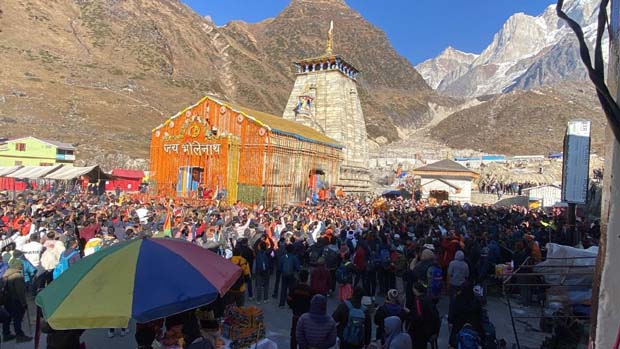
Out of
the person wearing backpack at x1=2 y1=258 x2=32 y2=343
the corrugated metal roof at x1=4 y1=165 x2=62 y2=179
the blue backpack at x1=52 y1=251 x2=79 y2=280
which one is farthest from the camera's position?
the corrugated metal roof at x1=4 y1=165 x2=62 y2=179

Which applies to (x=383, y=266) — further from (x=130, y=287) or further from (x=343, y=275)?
(x=130, y=287)

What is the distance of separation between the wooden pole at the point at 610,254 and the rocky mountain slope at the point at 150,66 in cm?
4914

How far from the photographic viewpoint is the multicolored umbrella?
3564 millimetres

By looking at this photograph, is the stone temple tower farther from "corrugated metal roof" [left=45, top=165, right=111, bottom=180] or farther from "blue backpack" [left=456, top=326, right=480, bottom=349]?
"blue backpack" [left=456, top=326, right=480, bottom=349]

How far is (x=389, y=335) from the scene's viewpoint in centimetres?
454

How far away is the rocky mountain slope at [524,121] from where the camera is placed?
227 feet

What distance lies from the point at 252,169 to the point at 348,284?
63.5 feet

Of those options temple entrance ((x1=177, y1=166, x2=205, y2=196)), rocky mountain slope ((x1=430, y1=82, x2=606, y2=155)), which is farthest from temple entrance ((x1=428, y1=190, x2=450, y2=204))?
rocky mountain slope ((x1=430, y1=82, x2=606, y2=155))

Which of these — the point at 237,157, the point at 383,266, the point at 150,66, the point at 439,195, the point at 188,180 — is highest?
the point at 150,66

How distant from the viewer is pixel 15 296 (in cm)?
631

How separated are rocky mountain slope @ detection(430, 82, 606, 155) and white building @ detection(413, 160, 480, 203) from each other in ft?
123

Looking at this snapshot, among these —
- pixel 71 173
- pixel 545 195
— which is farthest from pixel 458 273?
pixel 545 195

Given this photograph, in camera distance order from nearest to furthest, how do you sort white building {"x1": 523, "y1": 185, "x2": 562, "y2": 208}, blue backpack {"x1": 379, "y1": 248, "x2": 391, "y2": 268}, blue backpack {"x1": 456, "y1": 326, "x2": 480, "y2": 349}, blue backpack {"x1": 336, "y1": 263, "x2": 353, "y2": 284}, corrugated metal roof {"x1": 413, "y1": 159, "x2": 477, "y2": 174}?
blue backpack {"x1": 456, "y1": 326, "x2": 480, "y2": 349}, blue backpack {"x1": 336, "y1": 263, "x2": 353, "y2": 284}, blue backpack {"x1": 379, "y1": 248, "x2": 391, "y2": 268}, white building {"x1": 523, "y1": 185, "x2": 562, "y2": 208}, corrugated metal roof {"x1": 413, "y1": 159, "x2": 477, "y2": 174}

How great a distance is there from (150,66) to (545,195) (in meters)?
85.1
